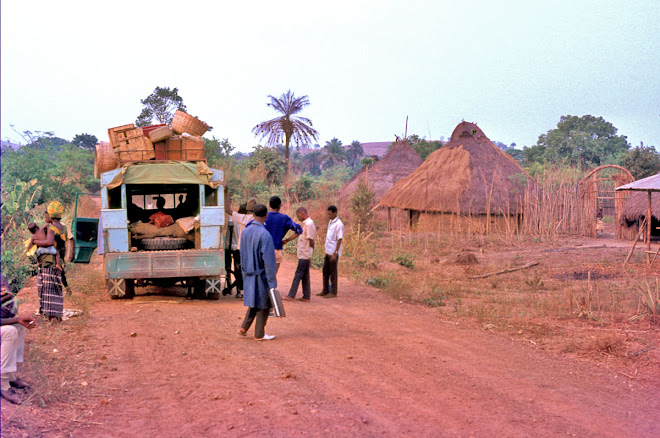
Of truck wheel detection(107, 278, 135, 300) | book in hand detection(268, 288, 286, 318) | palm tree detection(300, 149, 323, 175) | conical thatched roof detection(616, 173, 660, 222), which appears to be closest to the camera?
book in hand detection(268, 288, 286, 318)

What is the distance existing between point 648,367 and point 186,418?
480cm

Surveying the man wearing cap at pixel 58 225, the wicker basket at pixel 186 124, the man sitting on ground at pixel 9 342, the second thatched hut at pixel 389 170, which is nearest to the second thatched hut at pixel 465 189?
the second thatched hut at pixel 389 170

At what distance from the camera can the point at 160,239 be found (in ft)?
32.5

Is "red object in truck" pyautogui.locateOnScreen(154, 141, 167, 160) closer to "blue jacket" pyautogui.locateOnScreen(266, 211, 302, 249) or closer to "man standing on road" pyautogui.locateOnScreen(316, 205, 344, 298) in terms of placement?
"blue jacket" pyautogui.locateOnScreen(266, 211, 302, 249)

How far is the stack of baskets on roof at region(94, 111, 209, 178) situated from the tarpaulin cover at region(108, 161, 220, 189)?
0.36 m

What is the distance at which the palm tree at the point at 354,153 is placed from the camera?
257 ft

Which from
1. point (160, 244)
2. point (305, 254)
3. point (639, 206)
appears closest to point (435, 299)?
point (305, 254)

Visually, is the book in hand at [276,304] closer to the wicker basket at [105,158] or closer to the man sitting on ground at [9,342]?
the man sitting on ground at [9,342]

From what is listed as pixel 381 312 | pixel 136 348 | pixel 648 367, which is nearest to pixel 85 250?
pixel 136 348

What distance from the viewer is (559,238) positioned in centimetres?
2036

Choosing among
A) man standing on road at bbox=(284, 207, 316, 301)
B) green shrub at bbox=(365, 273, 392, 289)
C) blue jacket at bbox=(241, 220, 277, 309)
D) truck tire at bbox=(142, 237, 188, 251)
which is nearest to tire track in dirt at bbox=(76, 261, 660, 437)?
blue jacket at bbox=(241, 220, 277, 309)

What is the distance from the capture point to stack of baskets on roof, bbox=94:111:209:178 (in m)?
10.1

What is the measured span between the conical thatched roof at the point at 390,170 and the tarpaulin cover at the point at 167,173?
2046 cm

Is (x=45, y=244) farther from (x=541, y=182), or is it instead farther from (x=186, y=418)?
(x=541, y=182)
